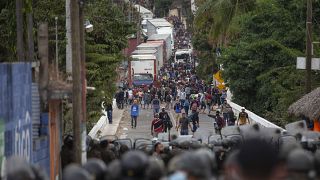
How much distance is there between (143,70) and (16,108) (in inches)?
2198

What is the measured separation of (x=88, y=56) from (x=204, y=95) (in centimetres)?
1703

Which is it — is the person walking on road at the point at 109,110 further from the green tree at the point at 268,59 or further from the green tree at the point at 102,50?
the green tree at the point at 268,59

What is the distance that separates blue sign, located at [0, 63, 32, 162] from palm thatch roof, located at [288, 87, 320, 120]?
43.8ft

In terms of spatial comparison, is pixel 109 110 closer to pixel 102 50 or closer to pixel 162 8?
pixel 102 50

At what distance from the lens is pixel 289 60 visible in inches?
1756

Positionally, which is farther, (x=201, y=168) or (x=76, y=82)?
(x=76, y=82)

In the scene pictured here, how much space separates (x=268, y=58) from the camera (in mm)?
46125

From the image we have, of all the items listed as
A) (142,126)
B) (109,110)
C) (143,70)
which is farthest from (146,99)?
(143,70)

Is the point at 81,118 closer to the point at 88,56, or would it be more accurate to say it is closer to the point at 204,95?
the point at 88,56

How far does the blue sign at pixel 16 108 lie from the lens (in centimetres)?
1711

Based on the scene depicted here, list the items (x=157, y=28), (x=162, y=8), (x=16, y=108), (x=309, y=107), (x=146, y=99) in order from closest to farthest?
(x=16, y=108) → (x=309, y=107) → (x=146, y=99) → (x=157, y=28) → (x=162, y=8)

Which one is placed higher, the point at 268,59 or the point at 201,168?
the point at 201,168

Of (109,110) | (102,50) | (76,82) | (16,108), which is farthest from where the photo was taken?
(109,110)

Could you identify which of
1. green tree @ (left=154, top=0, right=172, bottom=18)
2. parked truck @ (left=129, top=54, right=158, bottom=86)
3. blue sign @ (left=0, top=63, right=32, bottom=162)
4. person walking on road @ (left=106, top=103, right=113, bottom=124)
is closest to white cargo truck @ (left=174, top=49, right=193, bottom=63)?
parked truck @ (left=129, top=54, right=158, bottom=86)
